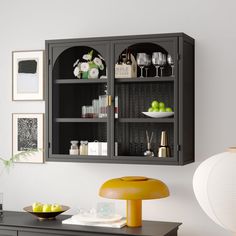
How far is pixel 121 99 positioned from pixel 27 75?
0.92 m

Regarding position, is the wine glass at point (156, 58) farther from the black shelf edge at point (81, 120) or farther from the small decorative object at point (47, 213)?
the small decorative object at point (47, 213)

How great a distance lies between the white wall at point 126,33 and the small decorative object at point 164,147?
27 centimetres

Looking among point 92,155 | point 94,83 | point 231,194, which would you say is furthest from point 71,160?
point 231,194

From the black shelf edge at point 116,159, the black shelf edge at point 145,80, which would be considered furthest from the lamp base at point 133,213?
the black shelf edge at point 145,80

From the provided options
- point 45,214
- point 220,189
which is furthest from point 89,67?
point 220,189

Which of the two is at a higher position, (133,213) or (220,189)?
(220,189)

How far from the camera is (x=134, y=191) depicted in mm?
3717

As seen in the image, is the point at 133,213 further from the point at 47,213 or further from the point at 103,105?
the point at 103,105

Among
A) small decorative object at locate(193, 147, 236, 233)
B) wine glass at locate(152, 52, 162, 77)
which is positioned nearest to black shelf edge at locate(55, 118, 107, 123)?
wine glass at locate(152, 52, 162, 77)

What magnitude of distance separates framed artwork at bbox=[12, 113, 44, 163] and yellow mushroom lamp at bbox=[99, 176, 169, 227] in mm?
944

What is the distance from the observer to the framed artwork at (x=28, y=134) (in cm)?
456

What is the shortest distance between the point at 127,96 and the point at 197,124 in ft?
1.79

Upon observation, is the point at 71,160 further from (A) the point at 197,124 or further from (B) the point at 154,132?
(A) the point at 197,124

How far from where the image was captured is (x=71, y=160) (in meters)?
4.12
